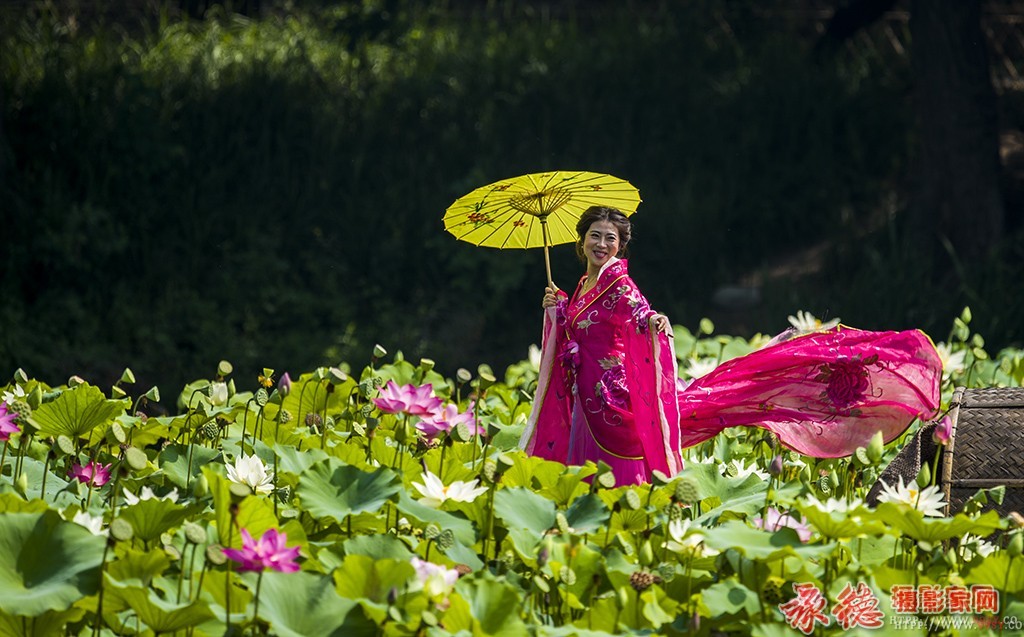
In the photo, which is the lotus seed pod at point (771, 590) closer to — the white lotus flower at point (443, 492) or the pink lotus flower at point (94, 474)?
the white lotus flower at point (443, 492)

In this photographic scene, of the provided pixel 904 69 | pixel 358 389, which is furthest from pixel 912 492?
pixel 904 69

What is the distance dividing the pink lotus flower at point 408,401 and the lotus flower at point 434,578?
0.78 m

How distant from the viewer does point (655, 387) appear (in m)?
3.90

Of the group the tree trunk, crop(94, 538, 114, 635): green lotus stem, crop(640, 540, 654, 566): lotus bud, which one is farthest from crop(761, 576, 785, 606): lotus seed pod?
the tree trunk

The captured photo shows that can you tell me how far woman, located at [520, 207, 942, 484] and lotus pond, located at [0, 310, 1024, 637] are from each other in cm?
38

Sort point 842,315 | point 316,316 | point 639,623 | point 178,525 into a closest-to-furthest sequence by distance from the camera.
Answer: point 639,623
point 178,525
point 842,315
point 316,316

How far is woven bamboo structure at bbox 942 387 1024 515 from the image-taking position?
368cm

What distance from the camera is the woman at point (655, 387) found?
12.8ft

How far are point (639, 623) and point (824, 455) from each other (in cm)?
140

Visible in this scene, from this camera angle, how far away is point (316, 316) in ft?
31.8

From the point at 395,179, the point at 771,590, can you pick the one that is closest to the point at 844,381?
the point at 771,590

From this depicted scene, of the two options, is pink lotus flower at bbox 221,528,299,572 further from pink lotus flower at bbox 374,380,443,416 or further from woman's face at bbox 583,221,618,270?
woman's face at bbox 583,221,618,270

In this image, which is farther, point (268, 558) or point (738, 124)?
point (738, 124)

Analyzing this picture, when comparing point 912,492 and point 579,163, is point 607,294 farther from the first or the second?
point 579,163
